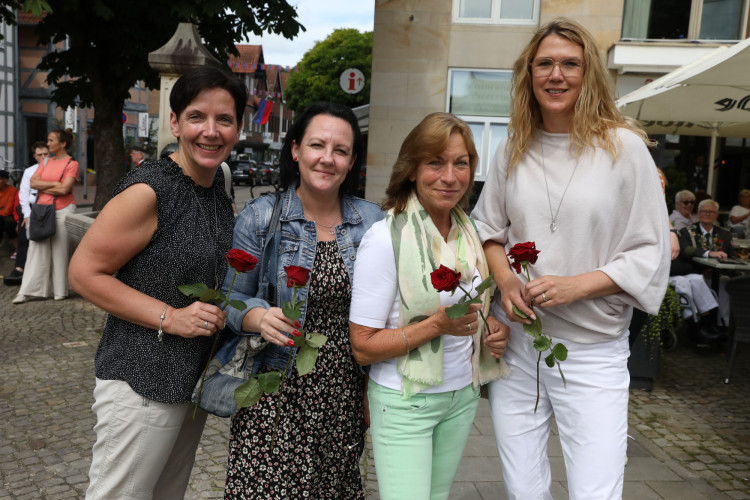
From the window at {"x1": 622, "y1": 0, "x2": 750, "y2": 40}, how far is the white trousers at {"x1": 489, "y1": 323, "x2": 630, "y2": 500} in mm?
11779

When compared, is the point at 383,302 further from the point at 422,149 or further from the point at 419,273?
the point at 422,149

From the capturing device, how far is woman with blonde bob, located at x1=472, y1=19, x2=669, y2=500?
2.15 meters

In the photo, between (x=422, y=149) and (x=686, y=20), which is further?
(x=686, y=20)

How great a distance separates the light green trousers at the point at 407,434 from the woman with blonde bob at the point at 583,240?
0.34 metres

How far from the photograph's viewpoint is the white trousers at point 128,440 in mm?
2221

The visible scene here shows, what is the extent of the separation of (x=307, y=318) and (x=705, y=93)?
19.4 feet

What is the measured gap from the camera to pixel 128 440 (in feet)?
7.30

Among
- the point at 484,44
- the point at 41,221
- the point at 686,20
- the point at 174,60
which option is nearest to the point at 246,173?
the point at 484,44

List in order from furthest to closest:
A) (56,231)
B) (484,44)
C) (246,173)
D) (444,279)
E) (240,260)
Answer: (246,173), (484,44), (56,231), (240,260), (444,279)

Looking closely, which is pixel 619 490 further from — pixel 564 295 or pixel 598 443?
pixel 564 295

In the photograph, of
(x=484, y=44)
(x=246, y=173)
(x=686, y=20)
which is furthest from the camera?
(x=246, y=173)

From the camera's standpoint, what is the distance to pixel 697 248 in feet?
25.8

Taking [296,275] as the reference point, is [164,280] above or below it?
below

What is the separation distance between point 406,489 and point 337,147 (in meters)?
1.18
